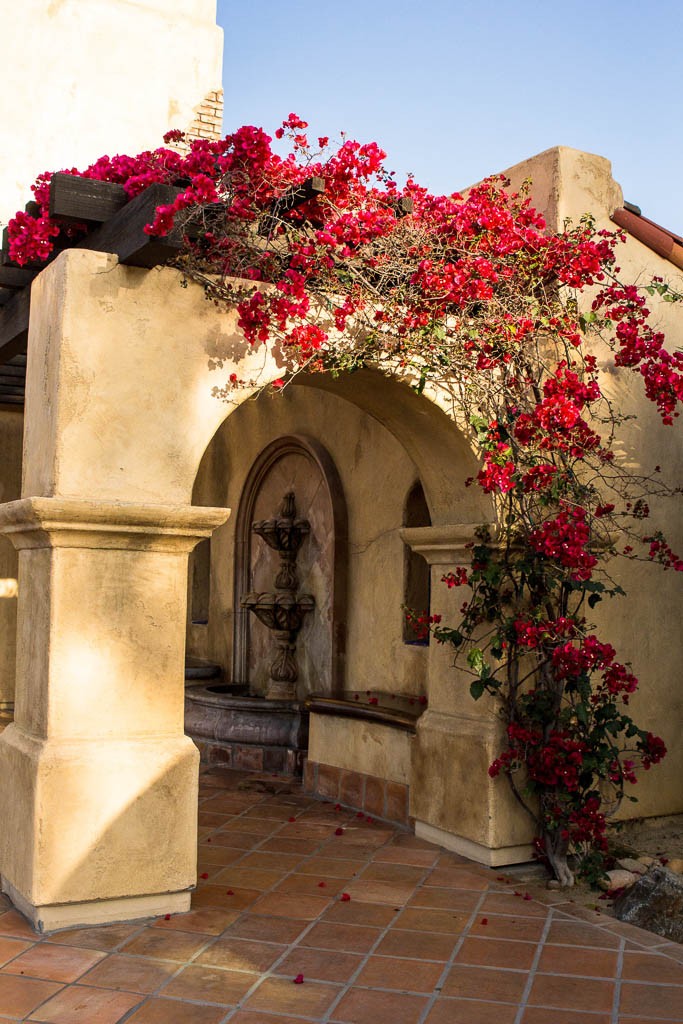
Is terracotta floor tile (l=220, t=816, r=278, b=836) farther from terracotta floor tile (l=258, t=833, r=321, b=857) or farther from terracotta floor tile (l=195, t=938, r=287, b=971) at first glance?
terracotta floor tile (l=195, t=938, r=287, b=971)

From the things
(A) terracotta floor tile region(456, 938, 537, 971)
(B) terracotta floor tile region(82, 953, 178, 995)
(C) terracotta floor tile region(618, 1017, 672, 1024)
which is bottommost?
(A) terracotta floor tile region(456, 938, 537, 971)

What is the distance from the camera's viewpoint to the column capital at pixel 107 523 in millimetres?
4602

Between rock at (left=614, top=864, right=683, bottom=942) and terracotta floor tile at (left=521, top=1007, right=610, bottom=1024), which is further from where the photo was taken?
rock at (left=614, top=864, right=683, bottom=942)

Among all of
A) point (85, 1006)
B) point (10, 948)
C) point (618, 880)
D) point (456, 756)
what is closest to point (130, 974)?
point (85, 1006)

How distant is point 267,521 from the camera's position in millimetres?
8773

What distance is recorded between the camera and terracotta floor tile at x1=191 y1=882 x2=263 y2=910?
5047 millimetres

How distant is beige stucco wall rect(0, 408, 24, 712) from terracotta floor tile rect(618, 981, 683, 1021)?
23.8 feet

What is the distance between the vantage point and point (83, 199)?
4.77 m

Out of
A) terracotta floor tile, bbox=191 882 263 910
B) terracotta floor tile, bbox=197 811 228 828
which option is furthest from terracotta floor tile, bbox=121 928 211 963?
terracotta floor tile, bbox=197 811 228 828

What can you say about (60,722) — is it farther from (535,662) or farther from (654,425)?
(654,425)

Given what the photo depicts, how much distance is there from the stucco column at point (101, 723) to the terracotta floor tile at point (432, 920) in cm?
103

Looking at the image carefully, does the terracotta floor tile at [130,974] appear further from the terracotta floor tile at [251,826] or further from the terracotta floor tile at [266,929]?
the terracotta floor tile at [251,826]

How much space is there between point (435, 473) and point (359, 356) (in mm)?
1173

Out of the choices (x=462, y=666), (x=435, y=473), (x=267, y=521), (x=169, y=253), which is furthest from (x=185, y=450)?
(x=267, y=521)
